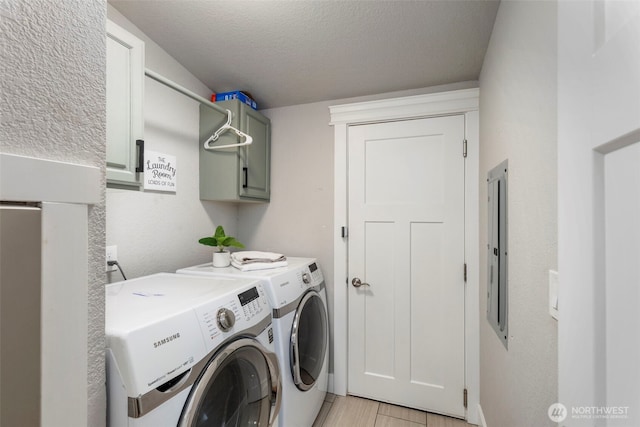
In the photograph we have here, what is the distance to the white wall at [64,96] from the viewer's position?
1.45ft

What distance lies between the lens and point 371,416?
181 centimetres

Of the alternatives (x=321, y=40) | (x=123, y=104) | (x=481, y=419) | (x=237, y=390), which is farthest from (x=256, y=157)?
(x=481, y=419)

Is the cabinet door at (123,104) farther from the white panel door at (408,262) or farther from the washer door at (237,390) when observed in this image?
the white panel door at (408,262)

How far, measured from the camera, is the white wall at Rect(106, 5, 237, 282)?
1446mm

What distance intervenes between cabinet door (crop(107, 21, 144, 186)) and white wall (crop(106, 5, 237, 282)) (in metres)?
0.28

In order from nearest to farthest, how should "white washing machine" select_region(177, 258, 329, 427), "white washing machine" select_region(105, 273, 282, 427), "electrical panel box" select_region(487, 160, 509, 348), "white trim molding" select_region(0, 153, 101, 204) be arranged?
"white trim molding" select_region(0, 153, 101, 204) → "white washing machine" select_region(105, 273, 282, 427) → "electrical panel box" select_region(487, 160, 509, 348) → "white washing machine" select_region(177, 258, 329, 427)

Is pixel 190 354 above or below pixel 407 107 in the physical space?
A: below

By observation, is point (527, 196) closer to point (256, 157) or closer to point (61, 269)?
point (61, 269)

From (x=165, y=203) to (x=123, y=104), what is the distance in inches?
27.9

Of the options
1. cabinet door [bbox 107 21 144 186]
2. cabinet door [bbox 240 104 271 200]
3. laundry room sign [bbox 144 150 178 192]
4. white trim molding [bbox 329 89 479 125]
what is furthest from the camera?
cabinet door [bbox 240 104 271 200]

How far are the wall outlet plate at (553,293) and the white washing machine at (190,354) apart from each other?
95 cm

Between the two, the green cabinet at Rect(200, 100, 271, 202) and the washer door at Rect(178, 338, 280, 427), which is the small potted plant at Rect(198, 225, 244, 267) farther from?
the washer door at Rect(178, 338, 280, 427)

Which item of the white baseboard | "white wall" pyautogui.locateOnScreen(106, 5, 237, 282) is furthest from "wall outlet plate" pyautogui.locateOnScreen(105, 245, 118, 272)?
the white baseboard

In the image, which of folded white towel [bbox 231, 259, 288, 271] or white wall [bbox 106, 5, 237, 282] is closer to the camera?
white wall [bbox 106, 5, 237, 282]
